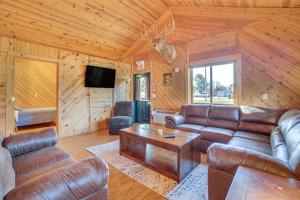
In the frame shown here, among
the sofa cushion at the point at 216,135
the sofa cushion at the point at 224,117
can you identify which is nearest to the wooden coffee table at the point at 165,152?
the sofa cushion at the point at 216,135

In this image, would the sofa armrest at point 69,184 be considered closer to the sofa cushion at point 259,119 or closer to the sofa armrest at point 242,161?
the sofa armrest at point 242,161

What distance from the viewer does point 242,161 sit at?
1.43 metres

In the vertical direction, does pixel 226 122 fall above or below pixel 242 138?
above

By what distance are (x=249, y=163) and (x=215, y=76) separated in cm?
313

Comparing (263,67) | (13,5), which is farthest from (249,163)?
(13,5)

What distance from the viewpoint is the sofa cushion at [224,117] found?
3.31 m

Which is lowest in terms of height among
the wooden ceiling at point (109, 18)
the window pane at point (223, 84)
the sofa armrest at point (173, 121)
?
the sofa armrest at point (173, 121)

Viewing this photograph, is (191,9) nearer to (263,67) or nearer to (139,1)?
(139,1)

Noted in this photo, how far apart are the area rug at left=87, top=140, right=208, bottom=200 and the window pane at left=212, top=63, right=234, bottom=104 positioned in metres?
2.07

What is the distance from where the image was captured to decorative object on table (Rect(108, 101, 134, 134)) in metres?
4.50

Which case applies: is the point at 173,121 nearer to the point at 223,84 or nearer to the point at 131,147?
the point at 131,147

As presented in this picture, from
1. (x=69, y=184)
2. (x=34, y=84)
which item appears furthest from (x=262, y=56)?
(x=34, y=84)

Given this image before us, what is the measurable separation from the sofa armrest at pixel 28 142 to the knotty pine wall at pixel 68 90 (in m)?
2.38

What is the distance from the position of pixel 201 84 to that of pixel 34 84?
661cm
